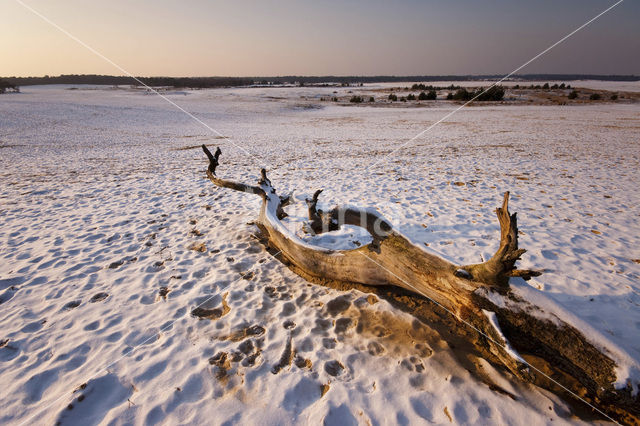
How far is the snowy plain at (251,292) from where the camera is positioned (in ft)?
8.41

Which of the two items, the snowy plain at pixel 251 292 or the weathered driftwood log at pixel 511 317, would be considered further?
the snowy plain at pixel 251 292

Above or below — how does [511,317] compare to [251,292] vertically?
above

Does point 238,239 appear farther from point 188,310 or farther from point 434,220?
point 434,220

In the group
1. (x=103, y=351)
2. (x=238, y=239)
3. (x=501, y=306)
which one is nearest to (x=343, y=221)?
(x=238, y=239)

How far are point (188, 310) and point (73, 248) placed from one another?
2970mm

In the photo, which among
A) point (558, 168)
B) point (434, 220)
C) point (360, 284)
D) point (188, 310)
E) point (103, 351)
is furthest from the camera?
point (558, 168)

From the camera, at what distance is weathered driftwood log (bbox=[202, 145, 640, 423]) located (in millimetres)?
2270

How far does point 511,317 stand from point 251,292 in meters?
2.94

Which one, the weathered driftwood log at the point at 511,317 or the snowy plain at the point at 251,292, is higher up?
the weathered driftwood log at the point at 511,317

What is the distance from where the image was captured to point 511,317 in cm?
262

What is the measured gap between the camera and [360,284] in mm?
4094

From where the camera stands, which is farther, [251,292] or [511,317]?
[251,292]

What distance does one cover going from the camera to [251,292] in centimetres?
399

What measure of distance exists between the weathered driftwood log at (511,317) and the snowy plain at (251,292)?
222mm
